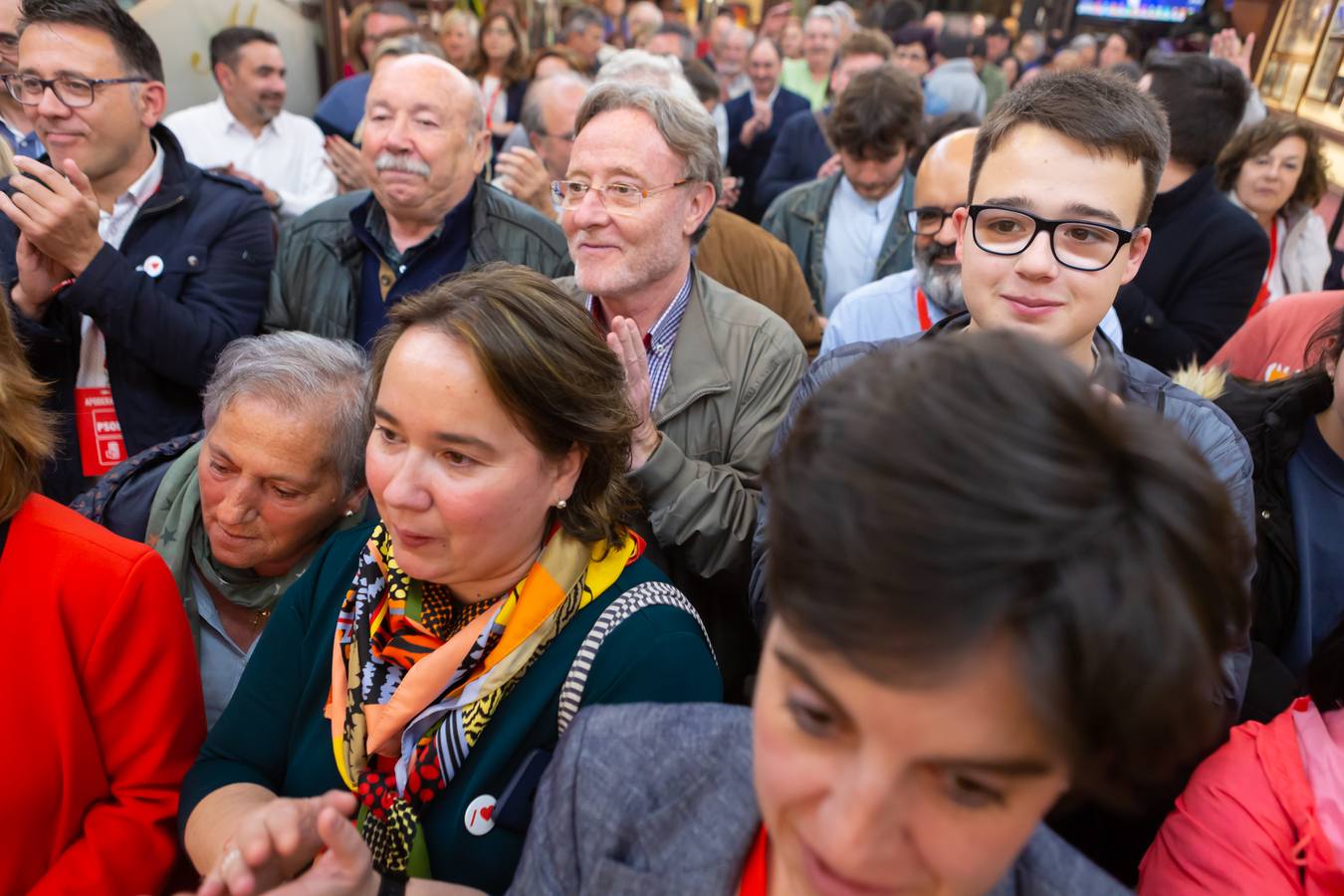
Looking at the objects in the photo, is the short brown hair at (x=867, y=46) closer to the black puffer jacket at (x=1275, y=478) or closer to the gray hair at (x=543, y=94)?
the gray hair at (x=543, y=94)

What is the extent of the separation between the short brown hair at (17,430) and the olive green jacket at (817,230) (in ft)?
9.17

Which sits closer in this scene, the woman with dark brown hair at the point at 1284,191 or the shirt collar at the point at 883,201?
the shirt collar at the point at 883,201

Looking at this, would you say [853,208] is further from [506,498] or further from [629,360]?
[506,498]

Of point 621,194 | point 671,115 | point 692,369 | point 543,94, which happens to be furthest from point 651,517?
point 543,94

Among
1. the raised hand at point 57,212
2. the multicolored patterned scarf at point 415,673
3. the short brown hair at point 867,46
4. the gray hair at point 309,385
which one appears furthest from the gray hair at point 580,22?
the multicolored patterned scarf at point 415,673

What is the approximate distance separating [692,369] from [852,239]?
1.86 meters

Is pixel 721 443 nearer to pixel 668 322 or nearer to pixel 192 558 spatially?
pixel 668 322

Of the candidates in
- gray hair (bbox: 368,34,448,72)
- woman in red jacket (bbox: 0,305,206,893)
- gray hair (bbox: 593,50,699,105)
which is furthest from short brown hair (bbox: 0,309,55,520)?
gray hair (bbox: 368,34,448,72)

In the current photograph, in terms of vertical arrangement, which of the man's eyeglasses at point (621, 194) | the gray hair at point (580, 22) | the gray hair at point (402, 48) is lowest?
the man's eyeglasses at point (621, 194)

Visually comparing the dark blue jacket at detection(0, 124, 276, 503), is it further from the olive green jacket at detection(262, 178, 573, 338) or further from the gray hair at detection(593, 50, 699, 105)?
the gray hair at detection(593, 50, 699, 105)

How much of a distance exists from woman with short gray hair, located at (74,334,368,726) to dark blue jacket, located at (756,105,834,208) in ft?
12.4

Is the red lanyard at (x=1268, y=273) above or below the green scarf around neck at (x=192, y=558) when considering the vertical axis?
above

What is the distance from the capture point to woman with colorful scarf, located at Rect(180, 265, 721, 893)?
1.46 meters

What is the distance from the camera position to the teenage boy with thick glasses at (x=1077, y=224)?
1722 millimetres
